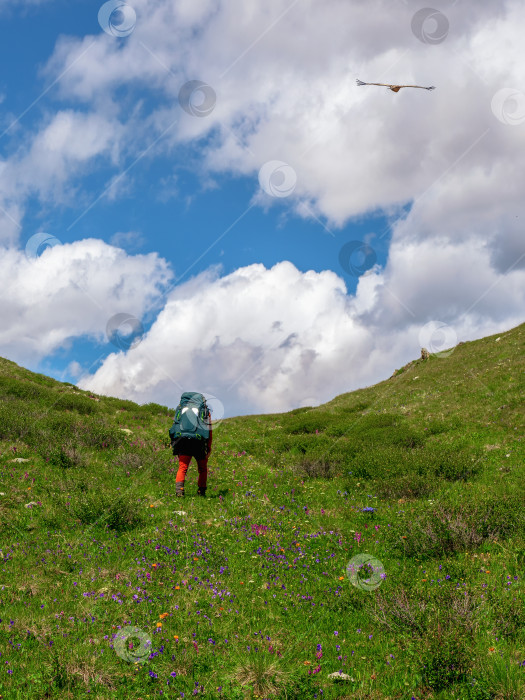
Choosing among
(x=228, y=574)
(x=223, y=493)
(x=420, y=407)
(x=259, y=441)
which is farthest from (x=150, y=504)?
(x=420, y=407)

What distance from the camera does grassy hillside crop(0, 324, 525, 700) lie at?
4.46 meters

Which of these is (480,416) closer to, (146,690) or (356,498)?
(356,498)

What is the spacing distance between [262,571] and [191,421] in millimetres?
4488

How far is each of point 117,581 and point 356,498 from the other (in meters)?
6.31

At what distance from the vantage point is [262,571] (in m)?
7.20

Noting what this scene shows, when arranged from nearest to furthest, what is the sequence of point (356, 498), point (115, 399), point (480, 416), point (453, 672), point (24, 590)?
point (453, 672), point (24, 590), point (356, 498), point (480, 416), point (115, 399)

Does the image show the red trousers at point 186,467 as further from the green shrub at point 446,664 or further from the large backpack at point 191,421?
the green shrub at point 446,664

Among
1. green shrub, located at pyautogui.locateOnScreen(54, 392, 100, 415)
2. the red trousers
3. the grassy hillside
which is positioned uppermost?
green shrub, located at pyautogui.locateOnScreen(54, 392, 100, 415)

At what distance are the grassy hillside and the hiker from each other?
552mm

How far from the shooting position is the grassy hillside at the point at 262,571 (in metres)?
4.46

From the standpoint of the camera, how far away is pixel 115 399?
97.1ft

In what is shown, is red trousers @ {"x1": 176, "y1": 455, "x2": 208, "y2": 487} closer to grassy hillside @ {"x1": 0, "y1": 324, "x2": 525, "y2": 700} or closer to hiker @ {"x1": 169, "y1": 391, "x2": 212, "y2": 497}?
hiker @ {"x1": 169, "y1": 391, "x2": 212, "y2": 497}

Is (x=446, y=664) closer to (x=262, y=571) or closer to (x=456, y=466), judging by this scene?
(x=262, y=571)

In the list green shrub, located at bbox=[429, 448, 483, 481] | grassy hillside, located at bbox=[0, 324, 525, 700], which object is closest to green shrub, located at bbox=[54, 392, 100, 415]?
grassy hillside, located at bbox=[0, 324, 525, 700]
